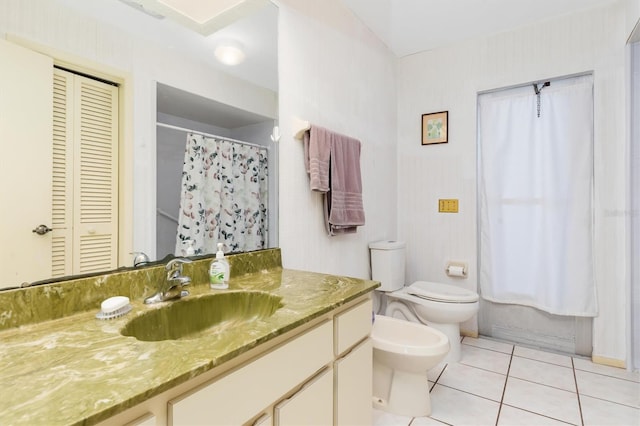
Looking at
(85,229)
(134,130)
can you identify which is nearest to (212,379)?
(85,229)

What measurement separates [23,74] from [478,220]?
2721 millimetres

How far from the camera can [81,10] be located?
3.12 ft

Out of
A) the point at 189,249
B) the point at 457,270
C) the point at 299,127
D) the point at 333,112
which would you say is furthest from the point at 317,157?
the point at 457,270

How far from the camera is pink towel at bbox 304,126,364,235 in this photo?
171 cm

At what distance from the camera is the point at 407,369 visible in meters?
1.57

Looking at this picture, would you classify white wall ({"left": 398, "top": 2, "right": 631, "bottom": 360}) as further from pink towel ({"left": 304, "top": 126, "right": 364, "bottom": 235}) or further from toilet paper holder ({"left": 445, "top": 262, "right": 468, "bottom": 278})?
pink towel ({"left": 304, "top": 126, "right": 364, "bottom": 235})

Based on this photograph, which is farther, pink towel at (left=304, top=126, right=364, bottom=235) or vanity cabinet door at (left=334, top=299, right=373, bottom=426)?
pink towel at (left=304, top=126, right=364, bottom=235)

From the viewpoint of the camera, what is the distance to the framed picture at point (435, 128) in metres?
2.68

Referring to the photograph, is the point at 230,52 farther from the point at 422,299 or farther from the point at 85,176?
the point at 422,299

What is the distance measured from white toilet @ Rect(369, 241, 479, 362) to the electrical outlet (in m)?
0.53

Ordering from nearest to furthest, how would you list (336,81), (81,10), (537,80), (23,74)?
(23,74), (81,10), (336,81), (537,80)

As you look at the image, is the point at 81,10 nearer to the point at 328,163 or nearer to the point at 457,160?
the point at 328,163

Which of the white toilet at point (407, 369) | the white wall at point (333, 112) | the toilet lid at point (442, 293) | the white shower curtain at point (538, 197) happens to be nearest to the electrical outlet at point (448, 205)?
the white shower curtain at point (538, 197)

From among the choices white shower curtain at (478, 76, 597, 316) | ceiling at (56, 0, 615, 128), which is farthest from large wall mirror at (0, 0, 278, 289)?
white shower curtain at (478, 76, 597, 316)
